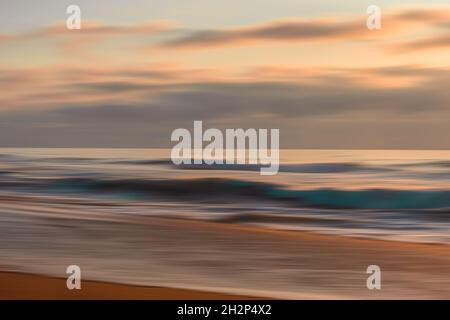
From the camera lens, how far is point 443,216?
13.7 metres

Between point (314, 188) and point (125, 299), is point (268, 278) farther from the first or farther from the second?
point (314, 188)

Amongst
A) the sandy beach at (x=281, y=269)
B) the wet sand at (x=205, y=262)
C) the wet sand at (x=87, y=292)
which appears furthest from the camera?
the wet sand at (x=205, y=262)

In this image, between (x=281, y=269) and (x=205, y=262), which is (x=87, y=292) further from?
(x=281, y=269)

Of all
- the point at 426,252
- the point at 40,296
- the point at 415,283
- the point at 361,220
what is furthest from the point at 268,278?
the point at 361,220

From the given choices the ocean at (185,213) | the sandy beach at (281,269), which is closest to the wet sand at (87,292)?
the sandy beach at (281,269)

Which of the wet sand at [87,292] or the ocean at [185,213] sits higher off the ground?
the ocean at [185,213]

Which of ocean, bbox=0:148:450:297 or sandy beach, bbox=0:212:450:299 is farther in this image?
ocean, bbox=0:148:450:297

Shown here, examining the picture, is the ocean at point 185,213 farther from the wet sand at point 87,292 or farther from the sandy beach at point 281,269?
the wet sand at point 87,292

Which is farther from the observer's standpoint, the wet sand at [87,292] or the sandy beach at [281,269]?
the sandy beach at [281,269]

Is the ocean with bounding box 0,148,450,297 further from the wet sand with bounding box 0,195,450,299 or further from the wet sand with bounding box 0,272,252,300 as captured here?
the wet sand with bounding box 0,272,252,300

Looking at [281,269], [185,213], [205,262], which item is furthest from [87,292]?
[185,213]

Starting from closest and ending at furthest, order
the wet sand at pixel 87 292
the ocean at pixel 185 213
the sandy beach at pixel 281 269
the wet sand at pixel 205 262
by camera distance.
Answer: the wet sand at pixel 87 292 → the sandy beach at pixel 281 269 → the wet sand at pixel 205 262 → the ocean at pixel 185 213

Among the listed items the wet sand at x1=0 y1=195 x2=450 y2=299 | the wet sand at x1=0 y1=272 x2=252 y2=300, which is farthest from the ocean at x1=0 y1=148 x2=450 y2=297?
the wet sand at x1=0 y1=272 x2=252 y2=300

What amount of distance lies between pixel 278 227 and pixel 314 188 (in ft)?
25.2
